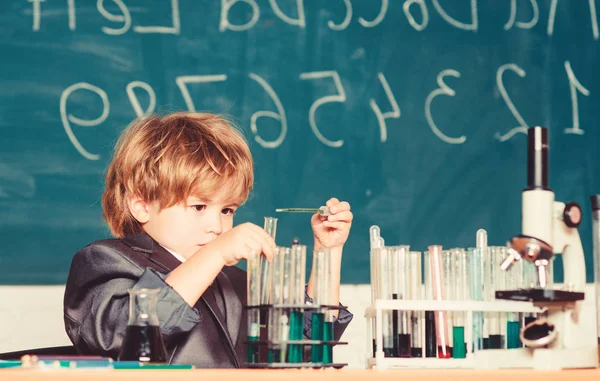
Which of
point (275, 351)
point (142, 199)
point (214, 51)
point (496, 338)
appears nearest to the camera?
point (275, 351)

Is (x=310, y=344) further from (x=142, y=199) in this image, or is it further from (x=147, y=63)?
(x=147, y=63)

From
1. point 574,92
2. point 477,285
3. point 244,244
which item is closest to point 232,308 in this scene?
point 244,244

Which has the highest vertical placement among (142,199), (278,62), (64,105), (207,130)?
(278,62)

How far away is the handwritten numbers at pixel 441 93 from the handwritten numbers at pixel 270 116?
0.40m

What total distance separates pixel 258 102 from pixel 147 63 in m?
0.30

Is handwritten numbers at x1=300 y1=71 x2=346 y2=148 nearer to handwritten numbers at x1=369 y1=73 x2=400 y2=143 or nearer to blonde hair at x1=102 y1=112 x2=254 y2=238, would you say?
handwritten numbers at x1=369 y1=73 x2=400 y2=143

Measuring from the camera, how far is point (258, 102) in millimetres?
2426

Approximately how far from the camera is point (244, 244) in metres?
1.36

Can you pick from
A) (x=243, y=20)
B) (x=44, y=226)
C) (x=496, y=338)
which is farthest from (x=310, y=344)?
(x=243, y=20)

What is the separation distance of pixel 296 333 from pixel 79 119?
1329 mm

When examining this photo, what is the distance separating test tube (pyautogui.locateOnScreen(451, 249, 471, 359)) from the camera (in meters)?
1.34

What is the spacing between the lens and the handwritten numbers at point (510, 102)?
2.54 metres

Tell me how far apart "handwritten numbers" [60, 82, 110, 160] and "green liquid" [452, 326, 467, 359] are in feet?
4.13

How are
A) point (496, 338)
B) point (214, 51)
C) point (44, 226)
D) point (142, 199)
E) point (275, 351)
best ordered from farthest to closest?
point (214, 51) < point (44, 226) < point (142, 199) < point (496, 338) < point (275, 351)
